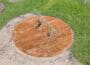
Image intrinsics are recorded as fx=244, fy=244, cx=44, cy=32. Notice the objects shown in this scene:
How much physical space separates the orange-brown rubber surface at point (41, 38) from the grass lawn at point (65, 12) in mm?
360

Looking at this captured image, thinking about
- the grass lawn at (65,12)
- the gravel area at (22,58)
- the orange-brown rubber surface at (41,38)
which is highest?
the grass lawn at (65,12)

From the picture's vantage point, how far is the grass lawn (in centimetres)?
862

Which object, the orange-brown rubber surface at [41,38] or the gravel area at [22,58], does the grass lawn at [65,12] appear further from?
the gravel area at [22,58]

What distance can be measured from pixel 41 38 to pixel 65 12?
1810 millimetres

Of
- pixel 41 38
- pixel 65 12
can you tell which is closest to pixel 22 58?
pixel 41 38

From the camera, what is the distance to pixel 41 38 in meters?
8.30

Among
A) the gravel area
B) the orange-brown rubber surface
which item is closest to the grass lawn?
the orange-brown rubber surface

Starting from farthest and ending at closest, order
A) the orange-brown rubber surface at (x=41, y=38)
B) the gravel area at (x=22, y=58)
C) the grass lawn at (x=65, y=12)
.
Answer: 1. the grass lawn at (x=65, y=12)
2. the orange-brown rubber surface at (x=41, y=38)
3. the gravel area at (x=22, y=58)

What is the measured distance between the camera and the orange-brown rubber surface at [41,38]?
26.1 ft

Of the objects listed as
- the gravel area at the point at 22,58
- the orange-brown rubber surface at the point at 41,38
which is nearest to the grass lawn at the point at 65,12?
the orange-brown rubber surface at the point at 41,38

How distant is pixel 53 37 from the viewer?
8289mm

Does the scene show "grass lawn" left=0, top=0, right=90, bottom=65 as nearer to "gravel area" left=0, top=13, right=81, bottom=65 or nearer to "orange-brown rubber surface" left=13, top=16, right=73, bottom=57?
"orange-brown rubber surface" left=13, top=16, right=73, bottom=57

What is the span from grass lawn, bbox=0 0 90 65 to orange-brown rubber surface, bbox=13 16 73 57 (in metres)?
0.36

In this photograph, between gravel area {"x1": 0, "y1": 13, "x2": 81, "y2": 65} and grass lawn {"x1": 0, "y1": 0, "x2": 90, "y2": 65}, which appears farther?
grass lawn {"x1": 0, "y1": 0, "x2": 90, "y2": 65}
